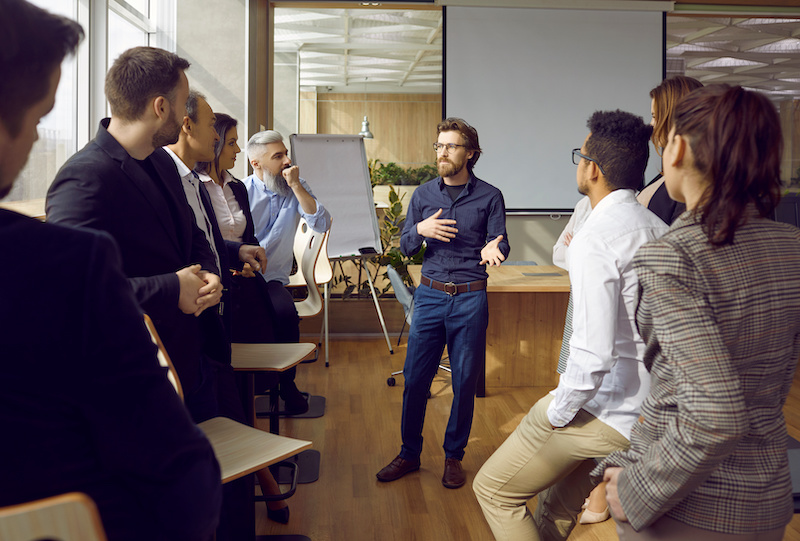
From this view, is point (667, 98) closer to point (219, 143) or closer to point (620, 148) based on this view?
point (620, 148)

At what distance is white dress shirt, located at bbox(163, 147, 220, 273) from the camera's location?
2.22 metres

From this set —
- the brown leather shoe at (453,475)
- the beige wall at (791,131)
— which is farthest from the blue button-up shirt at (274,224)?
the beige wall at (791,131)

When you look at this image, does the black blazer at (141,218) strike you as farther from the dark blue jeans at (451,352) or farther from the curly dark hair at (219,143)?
the dark blue jeans at (451,352)

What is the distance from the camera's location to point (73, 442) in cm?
73

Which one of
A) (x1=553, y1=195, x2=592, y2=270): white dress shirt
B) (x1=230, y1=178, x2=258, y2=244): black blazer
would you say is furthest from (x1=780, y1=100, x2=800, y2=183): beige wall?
(x1=230, y1=178, x2=258, y2=244): black blazer

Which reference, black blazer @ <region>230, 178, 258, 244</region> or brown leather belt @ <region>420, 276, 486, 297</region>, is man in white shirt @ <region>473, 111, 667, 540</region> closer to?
brown leather belt @ <region>420, 276, 486, 297</region>

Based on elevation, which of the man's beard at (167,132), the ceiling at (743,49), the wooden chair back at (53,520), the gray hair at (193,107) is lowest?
the wooden chair back at (53,520)

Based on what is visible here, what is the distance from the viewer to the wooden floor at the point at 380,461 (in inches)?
100

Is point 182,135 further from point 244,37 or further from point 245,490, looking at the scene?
point 244,37

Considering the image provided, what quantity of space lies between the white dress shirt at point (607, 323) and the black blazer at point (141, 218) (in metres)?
1.00

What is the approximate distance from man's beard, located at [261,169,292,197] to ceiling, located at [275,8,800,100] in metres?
4.45

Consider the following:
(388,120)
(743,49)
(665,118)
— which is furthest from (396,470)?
(388,120)

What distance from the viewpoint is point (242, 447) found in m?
1.63

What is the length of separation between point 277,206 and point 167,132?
204 cm
